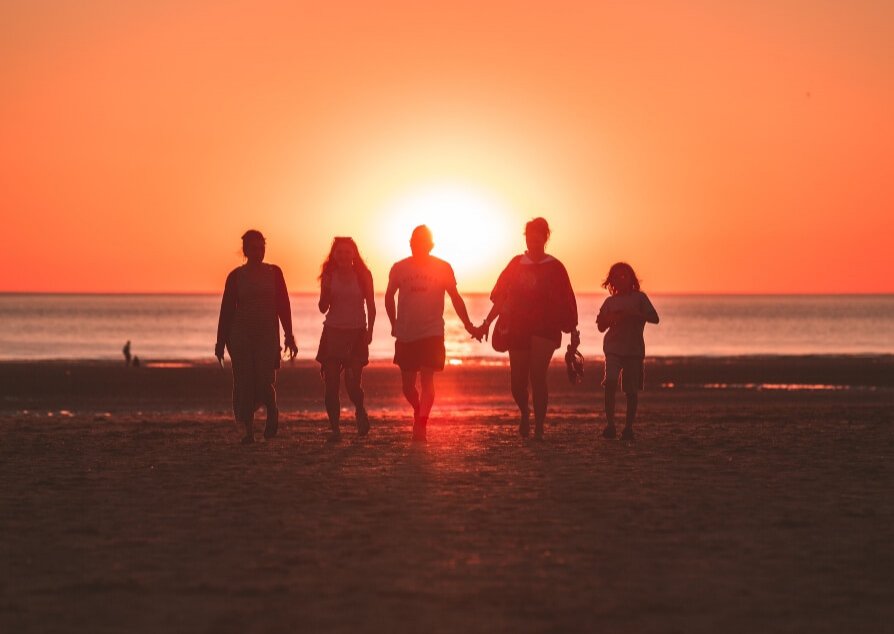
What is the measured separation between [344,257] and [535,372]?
2154 mm

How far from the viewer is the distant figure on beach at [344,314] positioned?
13.0 m

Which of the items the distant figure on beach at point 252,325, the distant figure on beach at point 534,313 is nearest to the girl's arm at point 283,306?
the distant figure on beach at point 252,325

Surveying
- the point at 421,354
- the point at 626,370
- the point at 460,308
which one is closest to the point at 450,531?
the point at 421,354

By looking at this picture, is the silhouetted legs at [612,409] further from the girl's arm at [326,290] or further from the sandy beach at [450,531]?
the girl's arm at [326,290]

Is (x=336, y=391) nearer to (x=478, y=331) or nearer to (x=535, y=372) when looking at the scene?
(x=478, y=331)

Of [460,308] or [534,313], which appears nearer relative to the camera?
[534,313]

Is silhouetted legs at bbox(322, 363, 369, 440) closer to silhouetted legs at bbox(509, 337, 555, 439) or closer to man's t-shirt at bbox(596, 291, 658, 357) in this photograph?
silhouetted legs at bbox(509, 337, 555, 439)

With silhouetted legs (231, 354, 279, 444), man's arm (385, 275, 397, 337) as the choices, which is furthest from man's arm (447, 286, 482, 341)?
silhouetted legs (231, 354, 279, 444)

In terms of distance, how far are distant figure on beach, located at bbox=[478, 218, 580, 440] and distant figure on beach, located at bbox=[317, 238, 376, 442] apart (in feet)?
3.94

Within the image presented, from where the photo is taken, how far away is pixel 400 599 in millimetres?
5508

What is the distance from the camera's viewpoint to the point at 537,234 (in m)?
12.7

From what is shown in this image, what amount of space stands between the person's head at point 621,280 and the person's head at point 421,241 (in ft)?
5.72

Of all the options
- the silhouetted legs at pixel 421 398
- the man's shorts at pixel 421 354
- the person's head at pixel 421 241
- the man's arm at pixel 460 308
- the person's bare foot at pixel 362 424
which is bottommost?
the person's bare foot at pixel 362 424

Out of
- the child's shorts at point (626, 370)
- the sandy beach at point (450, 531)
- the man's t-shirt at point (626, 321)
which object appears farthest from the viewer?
the child's shorts at point (626, 370)
